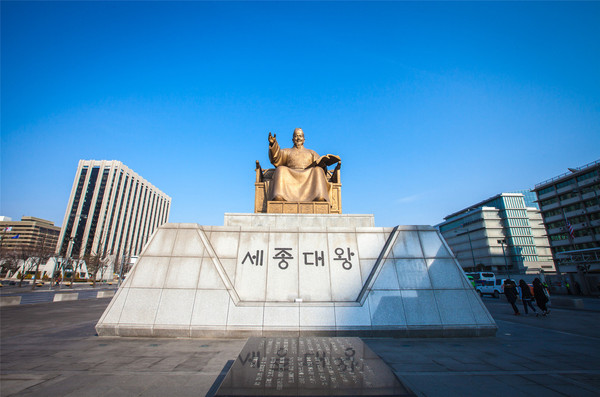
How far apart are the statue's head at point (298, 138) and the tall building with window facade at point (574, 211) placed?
41.4 meters

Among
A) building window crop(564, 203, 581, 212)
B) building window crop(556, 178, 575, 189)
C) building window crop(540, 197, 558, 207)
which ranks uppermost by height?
building window crop(556, 178, 575, 189)

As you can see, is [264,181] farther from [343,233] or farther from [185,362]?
[185,362]

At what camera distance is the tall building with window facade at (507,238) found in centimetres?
5688

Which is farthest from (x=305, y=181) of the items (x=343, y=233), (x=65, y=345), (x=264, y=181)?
(x=65, y=345)

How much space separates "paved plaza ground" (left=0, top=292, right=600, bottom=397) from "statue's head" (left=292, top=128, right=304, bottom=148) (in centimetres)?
857

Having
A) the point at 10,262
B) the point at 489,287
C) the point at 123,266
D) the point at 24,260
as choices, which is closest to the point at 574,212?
the point at 489,287

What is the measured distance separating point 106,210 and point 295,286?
3636 inches

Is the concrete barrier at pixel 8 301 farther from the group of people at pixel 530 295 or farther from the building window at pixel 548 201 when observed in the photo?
the building window at pixel 548 201

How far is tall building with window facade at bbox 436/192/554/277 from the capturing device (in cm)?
5688

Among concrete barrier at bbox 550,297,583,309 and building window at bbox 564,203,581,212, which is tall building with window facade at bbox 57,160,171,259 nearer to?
concrete barrier at bbox 550,297,583,309

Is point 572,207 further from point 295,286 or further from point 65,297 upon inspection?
point 65,297

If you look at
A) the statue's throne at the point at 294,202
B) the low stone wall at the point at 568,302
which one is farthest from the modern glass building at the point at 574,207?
the statue's throne at the point at 294,202

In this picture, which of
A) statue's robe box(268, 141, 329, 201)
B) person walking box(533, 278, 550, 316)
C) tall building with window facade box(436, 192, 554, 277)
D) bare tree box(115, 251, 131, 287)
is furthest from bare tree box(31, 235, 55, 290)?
tall building with window facade box(436, 192, 554, 277)

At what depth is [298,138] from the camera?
488 inches
